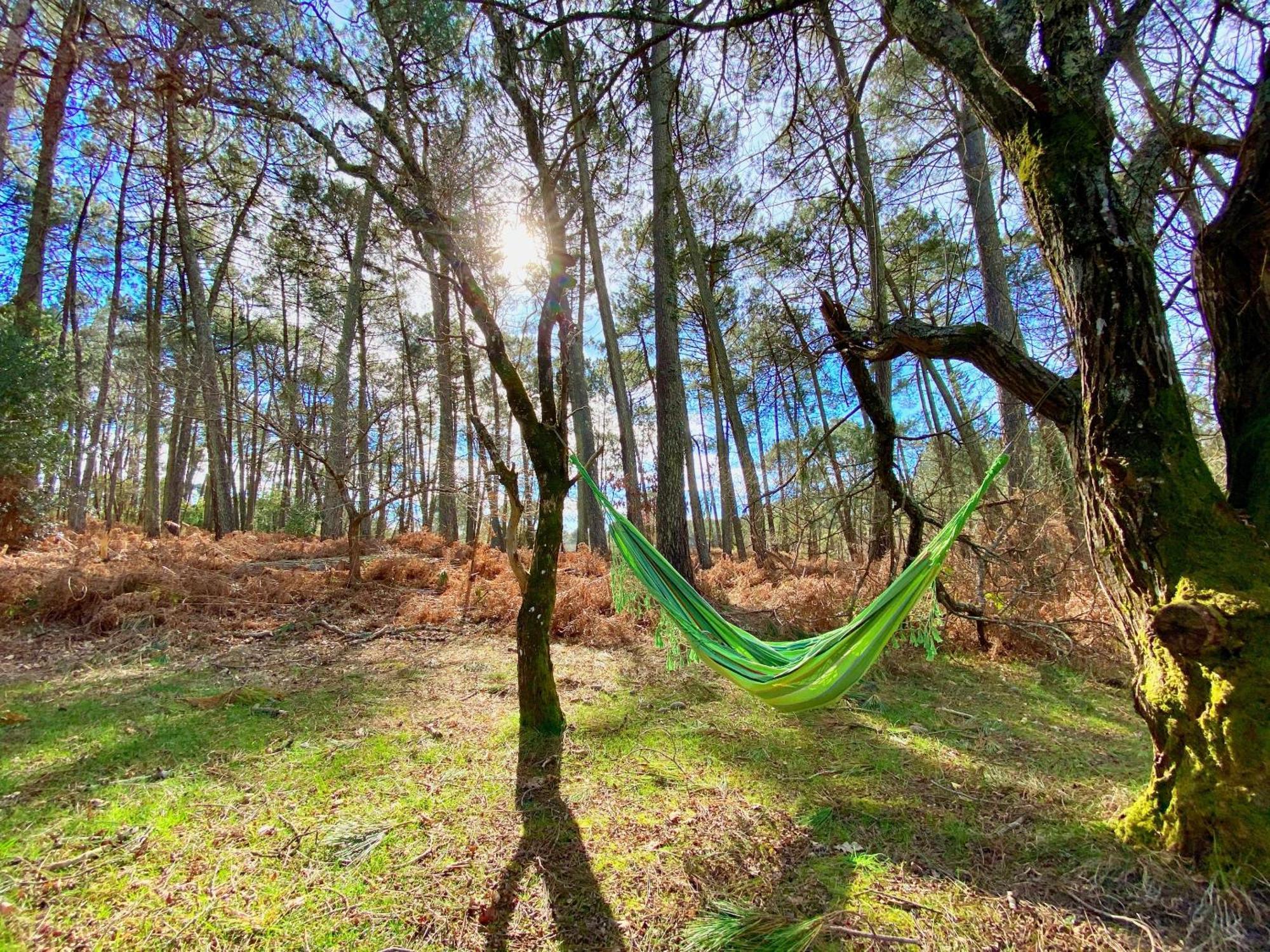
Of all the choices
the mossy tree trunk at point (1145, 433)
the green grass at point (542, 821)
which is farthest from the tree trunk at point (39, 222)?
the mossy tree trunk at point (1145, 433)

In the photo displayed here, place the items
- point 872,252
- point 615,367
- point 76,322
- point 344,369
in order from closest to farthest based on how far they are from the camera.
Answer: point 872,252, point 615,367, point 344,369, point 76,322

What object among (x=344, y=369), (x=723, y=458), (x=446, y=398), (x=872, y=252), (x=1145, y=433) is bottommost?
(x=1145, y=433)

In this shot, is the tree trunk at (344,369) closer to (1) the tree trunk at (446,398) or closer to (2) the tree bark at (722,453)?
(1) the tree trunk at (446,398)

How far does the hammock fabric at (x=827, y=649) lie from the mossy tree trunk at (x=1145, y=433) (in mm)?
319

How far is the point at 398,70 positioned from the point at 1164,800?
3.63 m

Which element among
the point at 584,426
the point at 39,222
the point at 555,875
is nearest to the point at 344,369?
the point at 39,222

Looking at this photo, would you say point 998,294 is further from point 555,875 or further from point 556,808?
point 555,875

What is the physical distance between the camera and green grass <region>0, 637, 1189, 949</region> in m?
1.09

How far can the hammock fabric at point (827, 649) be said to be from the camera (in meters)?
1.47

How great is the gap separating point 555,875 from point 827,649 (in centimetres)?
92

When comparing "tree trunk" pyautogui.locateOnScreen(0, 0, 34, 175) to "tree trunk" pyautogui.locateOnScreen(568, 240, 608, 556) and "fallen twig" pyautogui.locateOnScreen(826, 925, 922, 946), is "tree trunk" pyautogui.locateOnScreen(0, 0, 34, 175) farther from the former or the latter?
"fallen twig" pyautogui.locateOnScreen(826, 925, 922, 946)

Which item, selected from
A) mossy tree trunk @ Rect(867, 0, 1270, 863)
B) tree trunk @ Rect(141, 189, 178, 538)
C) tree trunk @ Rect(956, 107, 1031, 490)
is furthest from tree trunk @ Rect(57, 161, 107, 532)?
tree trunk @ Rect(956, 107, 1031, 490)

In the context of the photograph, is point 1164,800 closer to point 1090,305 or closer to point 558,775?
point 1090,305

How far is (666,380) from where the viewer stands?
4383mm
